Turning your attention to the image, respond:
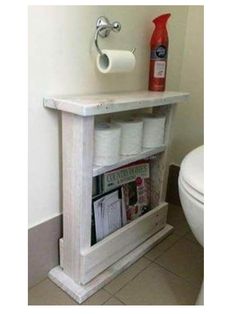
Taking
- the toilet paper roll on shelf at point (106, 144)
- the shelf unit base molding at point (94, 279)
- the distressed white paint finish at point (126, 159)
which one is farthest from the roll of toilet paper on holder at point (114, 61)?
the shelf unit base molding at point (94, 279)

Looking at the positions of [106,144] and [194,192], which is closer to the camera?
[194,192]

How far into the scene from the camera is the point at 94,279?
3.05 feet

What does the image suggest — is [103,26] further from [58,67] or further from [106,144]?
[106,144]

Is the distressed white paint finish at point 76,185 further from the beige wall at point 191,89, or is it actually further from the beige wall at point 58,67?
the beige wall at point 191,89

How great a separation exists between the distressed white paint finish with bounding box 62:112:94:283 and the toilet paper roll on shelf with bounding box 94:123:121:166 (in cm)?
5

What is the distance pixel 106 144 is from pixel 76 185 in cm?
14

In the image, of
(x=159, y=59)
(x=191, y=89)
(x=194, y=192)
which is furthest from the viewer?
(x=191, y=89)

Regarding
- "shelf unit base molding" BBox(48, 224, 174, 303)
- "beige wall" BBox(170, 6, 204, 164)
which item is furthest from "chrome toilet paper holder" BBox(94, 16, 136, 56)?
"shelf unit base molding" BBox(48, 224, 174, 303)

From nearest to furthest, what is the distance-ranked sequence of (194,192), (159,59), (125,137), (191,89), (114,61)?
(194,192)
(114,61)
(125,137)
(159,59)
(191,89)

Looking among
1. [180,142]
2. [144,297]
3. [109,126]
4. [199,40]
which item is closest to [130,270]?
[144,297]

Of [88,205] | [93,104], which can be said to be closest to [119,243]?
[88,205]

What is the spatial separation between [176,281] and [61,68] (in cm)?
77

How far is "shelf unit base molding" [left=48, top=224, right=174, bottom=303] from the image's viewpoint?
0.88 meters

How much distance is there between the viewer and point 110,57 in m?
0.80
